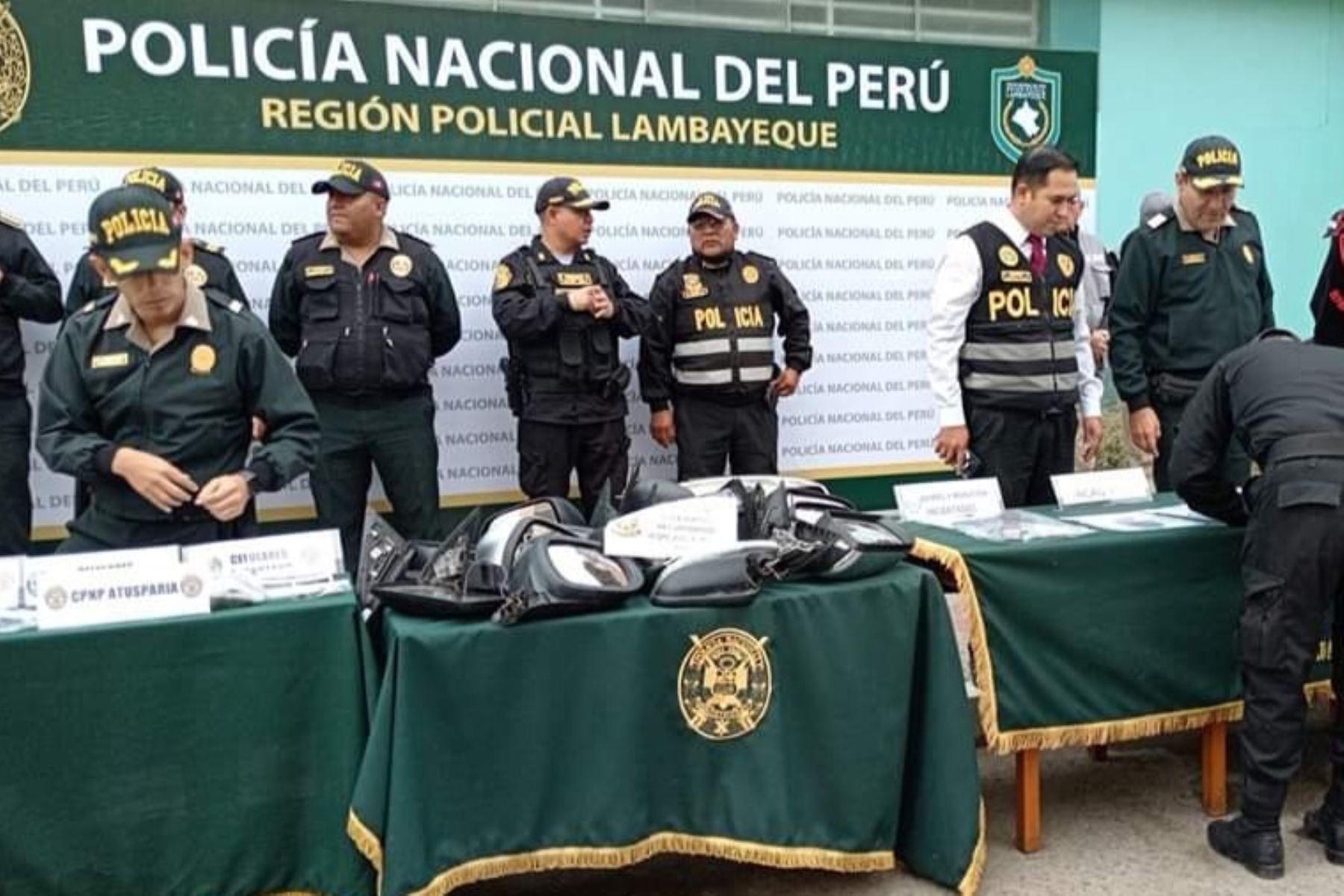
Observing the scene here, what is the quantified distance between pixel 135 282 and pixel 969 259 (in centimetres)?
225

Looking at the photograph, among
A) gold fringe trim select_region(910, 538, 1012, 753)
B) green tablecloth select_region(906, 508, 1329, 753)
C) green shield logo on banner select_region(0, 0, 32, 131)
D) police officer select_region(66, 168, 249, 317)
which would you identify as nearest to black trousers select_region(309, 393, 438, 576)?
police officer select_region(66, 168, 249, 317)

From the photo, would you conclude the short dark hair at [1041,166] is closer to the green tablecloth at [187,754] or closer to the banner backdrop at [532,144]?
the banner backdrop at [532,144]

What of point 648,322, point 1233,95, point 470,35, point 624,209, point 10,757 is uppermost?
point 1233,95

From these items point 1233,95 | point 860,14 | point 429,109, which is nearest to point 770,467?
point 429,109

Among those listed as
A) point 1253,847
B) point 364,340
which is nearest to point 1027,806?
point 1253,847

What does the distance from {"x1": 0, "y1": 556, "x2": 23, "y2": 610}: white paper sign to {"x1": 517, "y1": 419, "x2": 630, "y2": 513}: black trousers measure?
2088 millimetres

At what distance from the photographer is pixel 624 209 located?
4.48 m

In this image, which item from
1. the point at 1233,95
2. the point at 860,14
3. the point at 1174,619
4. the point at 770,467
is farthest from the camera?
the point at 1233,95

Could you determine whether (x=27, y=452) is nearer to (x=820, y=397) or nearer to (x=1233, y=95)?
(x=820, y=397)

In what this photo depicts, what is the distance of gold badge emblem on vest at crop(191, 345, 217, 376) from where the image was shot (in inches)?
101

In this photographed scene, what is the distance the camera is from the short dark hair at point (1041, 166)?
10.8ft

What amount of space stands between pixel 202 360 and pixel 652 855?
4.77 feet

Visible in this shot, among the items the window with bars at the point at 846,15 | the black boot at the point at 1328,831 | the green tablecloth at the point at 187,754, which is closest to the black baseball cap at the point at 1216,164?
the black boot at the point at 1328,831

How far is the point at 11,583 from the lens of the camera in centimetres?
215
